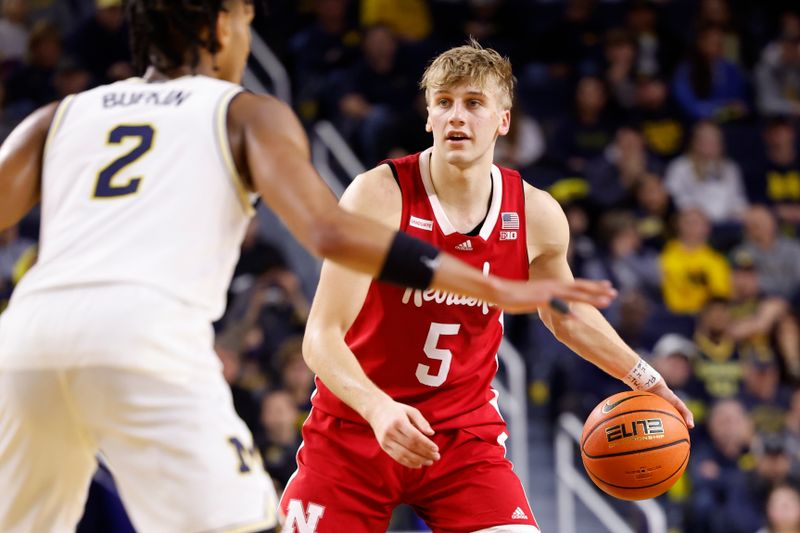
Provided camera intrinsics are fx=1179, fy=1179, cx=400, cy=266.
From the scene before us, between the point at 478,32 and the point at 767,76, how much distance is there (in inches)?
131

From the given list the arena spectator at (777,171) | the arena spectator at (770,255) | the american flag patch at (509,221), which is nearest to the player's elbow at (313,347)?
the american flag patch at (509,221)

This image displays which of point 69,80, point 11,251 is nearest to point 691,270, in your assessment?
point 69,80

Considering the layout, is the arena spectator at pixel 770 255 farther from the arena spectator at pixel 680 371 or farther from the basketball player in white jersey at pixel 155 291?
the basketball player in white jersey at pixel 155 291

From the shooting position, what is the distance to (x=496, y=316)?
466 centimetres

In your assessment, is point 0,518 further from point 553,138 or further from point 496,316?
point 553,138

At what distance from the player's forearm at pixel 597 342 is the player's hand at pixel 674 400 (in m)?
0.15

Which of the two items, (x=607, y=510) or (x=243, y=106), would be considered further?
(x=607, y=510)

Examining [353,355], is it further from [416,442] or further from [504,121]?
[504,121]

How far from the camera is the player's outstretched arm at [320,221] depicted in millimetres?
3018

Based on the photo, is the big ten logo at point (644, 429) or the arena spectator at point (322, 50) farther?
the arena spectator at point (322, 50)

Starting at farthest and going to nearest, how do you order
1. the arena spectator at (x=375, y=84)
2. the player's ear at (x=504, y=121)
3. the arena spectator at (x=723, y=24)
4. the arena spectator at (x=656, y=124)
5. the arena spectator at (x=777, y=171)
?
the arena spectator at (x=723, y=24) → the arena spectator at (x=656, y=124) → the arena spectator at (x=777, y=171) → the arena spectator at (x=375, y=84) → the player's ear at (x=504, y=121)

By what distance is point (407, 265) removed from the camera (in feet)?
10.1

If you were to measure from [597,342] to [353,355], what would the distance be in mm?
1065

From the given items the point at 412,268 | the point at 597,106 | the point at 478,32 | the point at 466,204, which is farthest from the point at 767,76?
the point at 412,268
